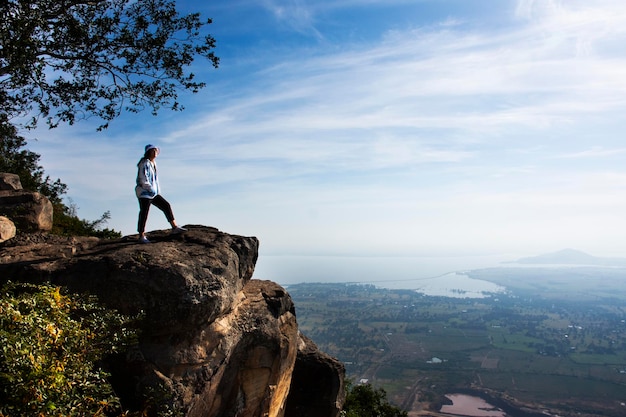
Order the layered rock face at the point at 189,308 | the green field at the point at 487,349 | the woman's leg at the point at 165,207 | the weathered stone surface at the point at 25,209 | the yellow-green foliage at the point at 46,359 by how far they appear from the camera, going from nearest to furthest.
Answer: the yellow-green foliage at the point at 46,359
the layered rock face at the point at 189,308
the woman's leg at the point at 165,207
the weathered stone surface at the point at 25,209
the green field at the point at 487,349

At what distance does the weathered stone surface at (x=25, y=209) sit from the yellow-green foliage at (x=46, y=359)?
8.07 meters

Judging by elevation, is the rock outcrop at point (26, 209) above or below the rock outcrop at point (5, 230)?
above

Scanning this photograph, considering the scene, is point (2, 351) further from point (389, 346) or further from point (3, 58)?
point (389, 346)

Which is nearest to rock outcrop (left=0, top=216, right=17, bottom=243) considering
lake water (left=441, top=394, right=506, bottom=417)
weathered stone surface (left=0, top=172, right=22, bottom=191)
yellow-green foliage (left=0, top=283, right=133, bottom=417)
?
yellow-green foliage (left=0, top=283, right=133, bottom=417)

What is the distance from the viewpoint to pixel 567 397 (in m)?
77.4

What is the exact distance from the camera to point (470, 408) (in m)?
69.7

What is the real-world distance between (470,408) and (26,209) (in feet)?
237

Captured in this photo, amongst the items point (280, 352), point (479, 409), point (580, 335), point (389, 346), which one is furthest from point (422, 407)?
point (580, 335)

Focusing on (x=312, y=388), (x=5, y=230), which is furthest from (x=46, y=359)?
(x=312, y=388)

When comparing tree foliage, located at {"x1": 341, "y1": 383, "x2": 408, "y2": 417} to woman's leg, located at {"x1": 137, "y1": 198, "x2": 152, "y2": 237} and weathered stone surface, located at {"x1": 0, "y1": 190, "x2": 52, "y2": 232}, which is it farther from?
woman's leg, located at {"x1": 137, "y1": 198, "x2": 152, "y2": 237}

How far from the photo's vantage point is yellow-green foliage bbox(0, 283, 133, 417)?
17.7 feet

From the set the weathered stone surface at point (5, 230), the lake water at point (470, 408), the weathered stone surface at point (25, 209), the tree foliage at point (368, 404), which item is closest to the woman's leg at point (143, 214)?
the weathered stone surface at point (5, 230)

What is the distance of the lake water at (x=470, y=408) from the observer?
219 ft

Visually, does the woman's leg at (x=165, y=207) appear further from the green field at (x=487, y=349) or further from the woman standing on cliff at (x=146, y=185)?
the green field at (x=487, y=349)
